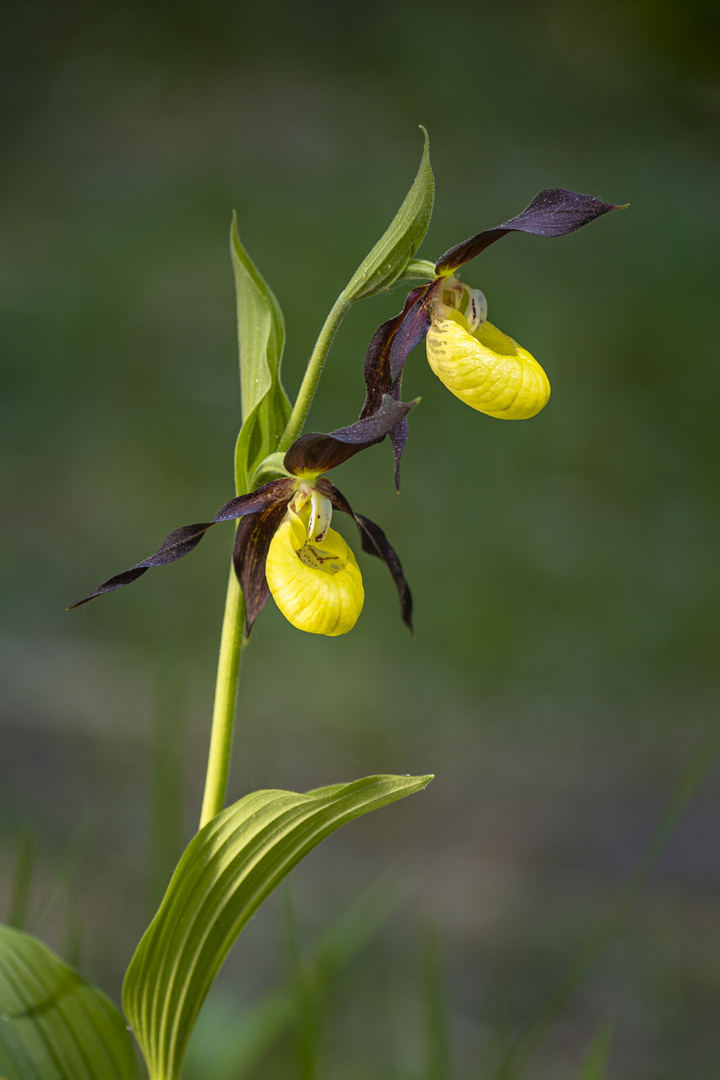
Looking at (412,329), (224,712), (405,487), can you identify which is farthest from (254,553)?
(405,487)

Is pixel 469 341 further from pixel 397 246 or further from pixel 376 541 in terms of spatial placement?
pixel 376 541

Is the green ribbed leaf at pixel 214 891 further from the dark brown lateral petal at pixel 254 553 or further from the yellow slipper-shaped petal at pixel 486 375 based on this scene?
the yellow slipper-shaped petal at pixel 486 375

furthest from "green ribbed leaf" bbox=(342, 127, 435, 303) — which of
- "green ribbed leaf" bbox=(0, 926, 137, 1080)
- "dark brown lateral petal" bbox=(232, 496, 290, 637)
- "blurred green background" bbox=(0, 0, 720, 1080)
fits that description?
"blurred green background" bbox=(0, 0, 720, 1080)

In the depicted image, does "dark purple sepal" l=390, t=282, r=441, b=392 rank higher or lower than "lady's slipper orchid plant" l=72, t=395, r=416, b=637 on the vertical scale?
higher

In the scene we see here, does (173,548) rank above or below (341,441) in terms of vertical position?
below

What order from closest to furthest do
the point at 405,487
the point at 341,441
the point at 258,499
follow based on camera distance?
1. the point at 341,441
2. the point at 258,499
3. the point at 405,487

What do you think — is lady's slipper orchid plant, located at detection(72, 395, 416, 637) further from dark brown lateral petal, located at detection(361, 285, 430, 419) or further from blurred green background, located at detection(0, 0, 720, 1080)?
blurred green background, located at detection(0, 0, 720, 1080)

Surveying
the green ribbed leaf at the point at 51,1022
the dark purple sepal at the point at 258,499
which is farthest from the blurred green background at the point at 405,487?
the dark purple sepal at the point at 258,499
